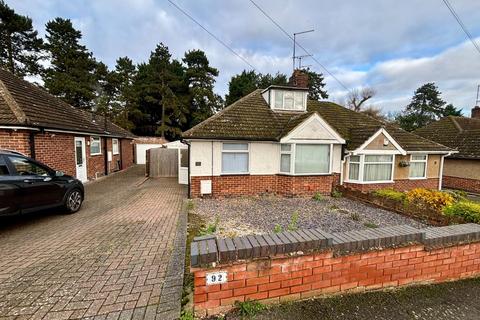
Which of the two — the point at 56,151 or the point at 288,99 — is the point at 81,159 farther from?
the point at 288,99

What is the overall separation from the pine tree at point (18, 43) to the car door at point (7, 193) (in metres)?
29.0

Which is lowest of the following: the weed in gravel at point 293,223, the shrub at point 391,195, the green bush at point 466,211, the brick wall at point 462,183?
the brick wall at point 462,183

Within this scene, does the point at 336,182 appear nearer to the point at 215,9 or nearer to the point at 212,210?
the point at 212,210

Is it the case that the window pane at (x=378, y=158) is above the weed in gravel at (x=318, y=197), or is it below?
above

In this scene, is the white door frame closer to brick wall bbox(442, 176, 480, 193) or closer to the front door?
the front door

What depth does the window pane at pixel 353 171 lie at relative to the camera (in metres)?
11.0

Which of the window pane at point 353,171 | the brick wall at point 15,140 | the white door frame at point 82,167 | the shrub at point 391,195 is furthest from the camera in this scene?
the white door frame at point 82,167

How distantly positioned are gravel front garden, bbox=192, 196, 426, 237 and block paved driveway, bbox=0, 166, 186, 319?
1309 millimetres

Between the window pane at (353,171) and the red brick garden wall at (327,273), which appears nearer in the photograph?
the red brick garden wall at (327,273)

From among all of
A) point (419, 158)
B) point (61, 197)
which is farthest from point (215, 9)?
point (419, 158)

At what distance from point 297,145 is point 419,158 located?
819 centimetres

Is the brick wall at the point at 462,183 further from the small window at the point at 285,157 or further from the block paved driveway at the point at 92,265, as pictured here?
the block paved driveway at the point at 92,265

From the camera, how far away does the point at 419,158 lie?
12625 mm

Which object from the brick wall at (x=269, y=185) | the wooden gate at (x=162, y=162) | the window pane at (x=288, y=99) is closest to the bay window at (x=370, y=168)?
the brick wall at (x=269, y=185)
